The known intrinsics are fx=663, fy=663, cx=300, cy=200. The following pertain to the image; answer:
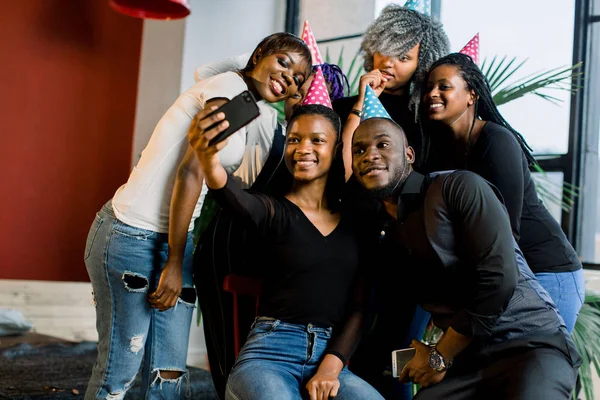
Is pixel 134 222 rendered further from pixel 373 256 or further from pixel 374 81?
pixel 374 81

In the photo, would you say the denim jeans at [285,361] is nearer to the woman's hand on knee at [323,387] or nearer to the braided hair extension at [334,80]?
the woman's hand on knee at [323,387]

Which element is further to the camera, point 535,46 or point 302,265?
point 535,46

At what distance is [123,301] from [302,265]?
16.8 inches

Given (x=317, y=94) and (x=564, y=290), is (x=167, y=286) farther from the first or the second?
(x=564, y=290)

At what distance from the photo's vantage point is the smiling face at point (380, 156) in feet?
5.03

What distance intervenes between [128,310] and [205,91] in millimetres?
541

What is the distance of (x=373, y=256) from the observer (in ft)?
5.42

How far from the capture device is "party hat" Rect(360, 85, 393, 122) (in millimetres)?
1728

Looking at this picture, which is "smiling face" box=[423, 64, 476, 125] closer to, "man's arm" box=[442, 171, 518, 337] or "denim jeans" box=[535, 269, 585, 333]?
"man's arm" box=[442, 171, 518, 337]

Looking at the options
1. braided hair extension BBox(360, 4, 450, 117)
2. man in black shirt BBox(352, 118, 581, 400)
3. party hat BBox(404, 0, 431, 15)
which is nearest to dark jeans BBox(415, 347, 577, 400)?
man in black shirt BBox(352, 118, 581, 400)

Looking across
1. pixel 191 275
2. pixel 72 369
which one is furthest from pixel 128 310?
pixel 72 369

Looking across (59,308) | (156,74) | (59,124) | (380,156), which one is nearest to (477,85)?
(380,156)

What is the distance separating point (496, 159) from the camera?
1564 millimetres

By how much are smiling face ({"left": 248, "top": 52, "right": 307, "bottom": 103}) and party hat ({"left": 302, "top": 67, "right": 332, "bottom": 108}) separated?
0.12 metres
